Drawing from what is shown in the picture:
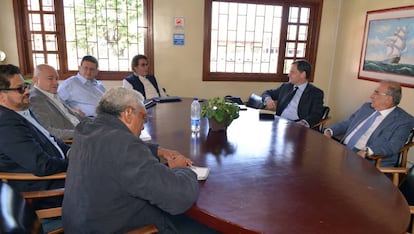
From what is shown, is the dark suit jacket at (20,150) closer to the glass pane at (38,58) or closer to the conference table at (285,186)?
the conference table at (285,186)

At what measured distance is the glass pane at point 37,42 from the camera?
4199mm

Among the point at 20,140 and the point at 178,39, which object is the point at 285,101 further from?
the point at 20,140

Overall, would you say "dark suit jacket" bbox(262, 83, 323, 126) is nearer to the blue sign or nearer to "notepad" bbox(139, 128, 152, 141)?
"notepad" bbox(139, 128, 152, 141)

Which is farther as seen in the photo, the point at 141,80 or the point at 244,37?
the point at 244,37

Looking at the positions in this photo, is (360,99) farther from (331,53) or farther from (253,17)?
(253,17)

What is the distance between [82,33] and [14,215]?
12.6 ft

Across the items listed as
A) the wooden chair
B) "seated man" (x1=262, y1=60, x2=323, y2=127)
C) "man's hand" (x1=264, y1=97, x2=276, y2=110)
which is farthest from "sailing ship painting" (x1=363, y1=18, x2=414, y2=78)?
the wooden chair

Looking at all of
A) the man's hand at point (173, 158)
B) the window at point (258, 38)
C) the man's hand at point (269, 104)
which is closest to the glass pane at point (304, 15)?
the window at point (258, 38)

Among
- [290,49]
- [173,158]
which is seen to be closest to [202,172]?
[173,158]

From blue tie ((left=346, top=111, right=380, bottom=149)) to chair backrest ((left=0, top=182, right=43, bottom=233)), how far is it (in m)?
2.38

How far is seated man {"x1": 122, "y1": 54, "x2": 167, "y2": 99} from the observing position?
3891 millimetres

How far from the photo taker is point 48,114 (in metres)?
2.40

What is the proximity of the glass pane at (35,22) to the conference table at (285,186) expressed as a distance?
301cm

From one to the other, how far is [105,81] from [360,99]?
3.77 m
